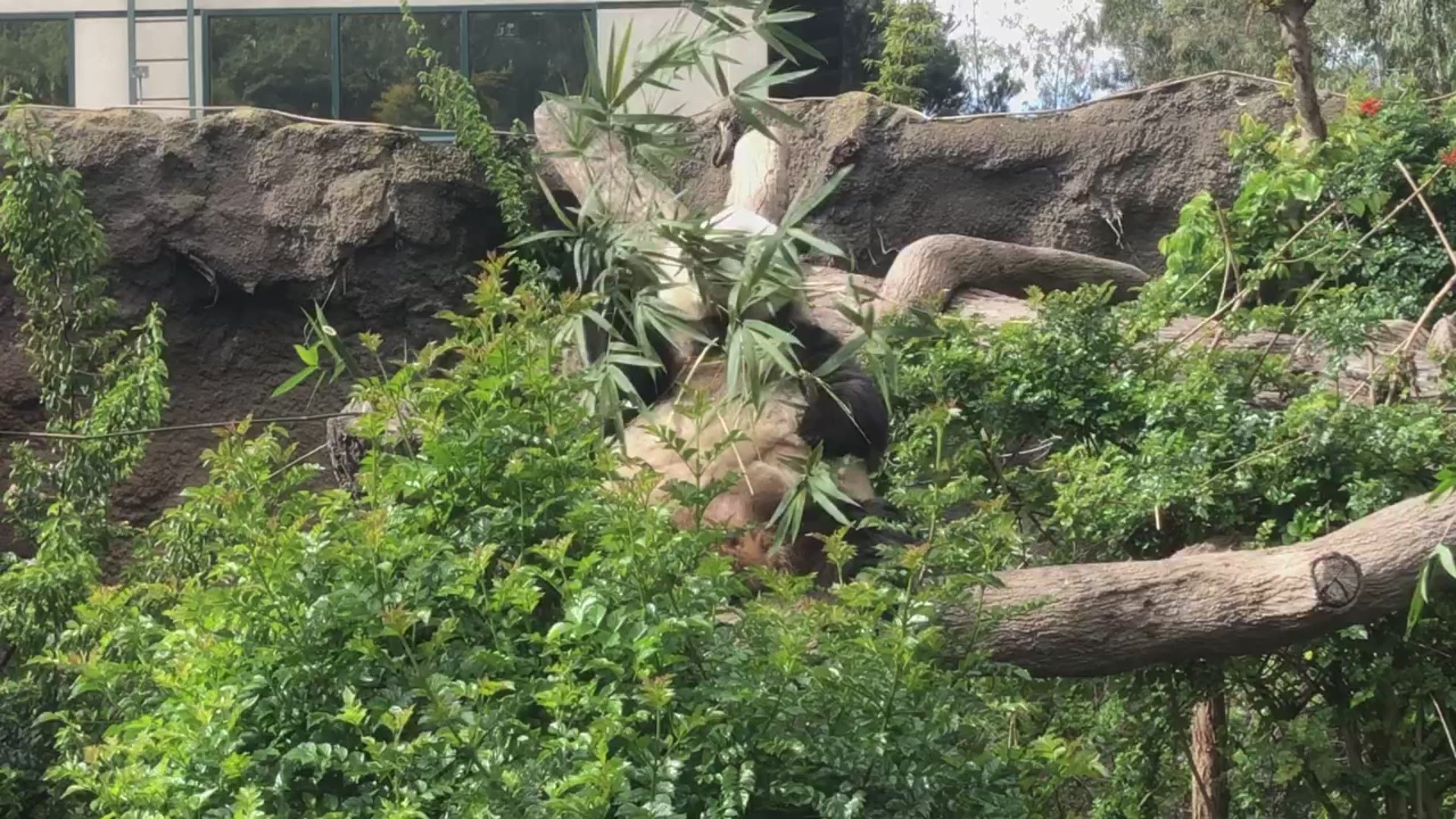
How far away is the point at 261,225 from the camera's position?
27.3 ft

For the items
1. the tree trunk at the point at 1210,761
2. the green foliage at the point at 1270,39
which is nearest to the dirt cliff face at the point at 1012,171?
the tree trunk at the point at 1210,761

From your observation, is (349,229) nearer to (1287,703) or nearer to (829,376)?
(829,376)

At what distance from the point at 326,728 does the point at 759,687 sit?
76 centimetres

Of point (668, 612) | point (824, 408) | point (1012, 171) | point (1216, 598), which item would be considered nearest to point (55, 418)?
point (824, 408)

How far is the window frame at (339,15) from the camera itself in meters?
10.4

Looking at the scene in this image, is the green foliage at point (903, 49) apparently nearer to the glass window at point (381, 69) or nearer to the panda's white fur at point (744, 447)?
the glass window at point (381, 69)

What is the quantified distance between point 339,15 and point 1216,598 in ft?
27.5

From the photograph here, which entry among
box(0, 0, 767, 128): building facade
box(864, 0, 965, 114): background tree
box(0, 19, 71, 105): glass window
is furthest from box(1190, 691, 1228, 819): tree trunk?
box(0, 19, 71, 105): glass window

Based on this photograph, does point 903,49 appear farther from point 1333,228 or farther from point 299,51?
point 1333,228

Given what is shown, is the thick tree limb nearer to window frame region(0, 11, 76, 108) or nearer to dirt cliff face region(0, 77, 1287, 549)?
dirt cliff face region(0, 77, 1287, 549)

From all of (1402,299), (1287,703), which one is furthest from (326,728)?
Result: (1402,299)

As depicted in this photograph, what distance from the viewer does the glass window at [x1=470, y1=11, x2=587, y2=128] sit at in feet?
34.3

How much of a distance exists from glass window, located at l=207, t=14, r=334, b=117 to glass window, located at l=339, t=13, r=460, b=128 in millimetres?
125

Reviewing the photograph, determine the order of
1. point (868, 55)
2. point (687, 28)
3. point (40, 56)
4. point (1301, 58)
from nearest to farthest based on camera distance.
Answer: point (1301, 58)
point (687, 28)
point (40, 56)
point (868, 55)
